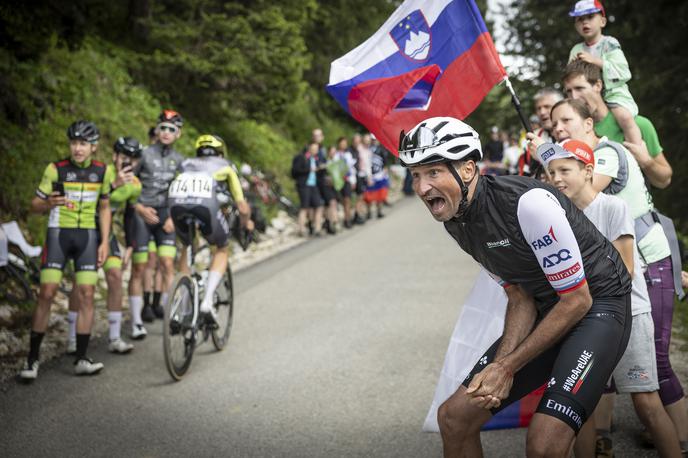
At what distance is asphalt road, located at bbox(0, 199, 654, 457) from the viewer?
5199 millimetres

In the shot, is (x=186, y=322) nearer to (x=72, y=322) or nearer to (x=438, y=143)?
(x=72, y=322)

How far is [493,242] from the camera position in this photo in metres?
3.40

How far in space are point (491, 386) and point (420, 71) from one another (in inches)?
100

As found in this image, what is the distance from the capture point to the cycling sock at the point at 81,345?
6.88 metres

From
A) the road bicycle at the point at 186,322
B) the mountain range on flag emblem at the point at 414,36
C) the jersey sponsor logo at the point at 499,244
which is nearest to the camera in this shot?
the jersey sponsor logo at the point at 499,244

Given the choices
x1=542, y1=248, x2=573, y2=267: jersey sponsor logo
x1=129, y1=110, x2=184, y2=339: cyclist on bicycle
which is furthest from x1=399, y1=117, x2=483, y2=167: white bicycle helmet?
x1=129, y1=110, x2=184, y2=339: cyclist on bicycle

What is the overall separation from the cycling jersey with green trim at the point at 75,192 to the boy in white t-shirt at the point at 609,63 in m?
4.37

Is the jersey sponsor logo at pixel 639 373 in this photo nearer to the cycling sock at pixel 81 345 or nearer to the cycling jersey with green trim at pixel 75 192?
the cycling sock at pixel 81 345

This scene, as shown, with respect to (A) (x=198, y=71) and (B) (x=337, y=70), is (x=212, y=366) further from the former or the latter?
(A) (x=198, y=71)

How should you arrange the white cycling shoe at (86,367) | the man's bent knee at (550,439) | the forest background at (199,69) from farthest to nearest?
the forest background at (199,69), the white cycling shoe at (86,367), the man's bent knee at (550,439)

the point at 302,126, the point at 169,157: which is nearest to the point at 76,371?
the point at 169,157

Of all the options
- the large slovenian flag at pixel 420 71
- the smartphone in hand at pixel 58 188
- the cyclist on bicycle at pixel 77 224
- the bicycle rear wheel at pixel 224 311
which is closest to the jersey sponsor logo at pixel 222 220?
the bicycle rear wheel at pixel 224 311

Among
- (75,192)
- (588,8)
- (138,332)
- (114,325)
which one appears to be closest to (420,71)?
(588,8)

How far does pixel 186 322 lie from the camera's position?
698 centimetres
